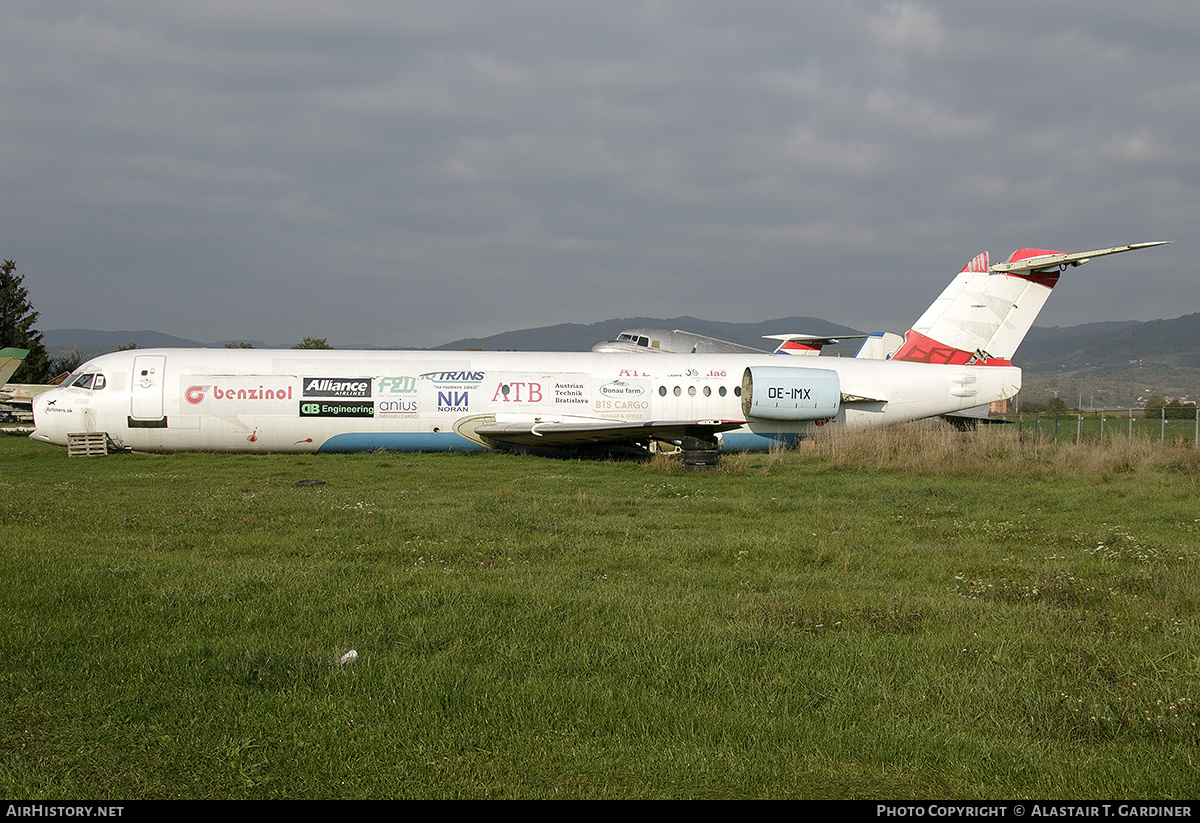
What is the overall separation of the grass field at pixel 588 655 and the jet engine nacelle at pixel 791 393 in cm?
1044

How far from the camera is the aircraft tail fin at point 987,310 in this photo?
22.0 meters

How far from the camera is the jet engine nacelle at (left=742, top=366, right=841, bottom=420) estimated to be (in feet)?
70.3

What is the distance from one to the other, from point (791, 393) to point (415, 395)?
9728 mm

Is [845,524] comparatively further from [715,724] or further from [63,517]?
[63,517]

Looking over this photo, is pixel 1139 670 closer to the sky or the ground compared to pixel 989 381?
closer to the ground

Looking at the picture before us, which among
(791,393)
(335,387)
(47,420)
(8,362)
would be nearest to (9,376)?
(8,362)

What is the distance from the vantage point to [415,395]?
21.3m

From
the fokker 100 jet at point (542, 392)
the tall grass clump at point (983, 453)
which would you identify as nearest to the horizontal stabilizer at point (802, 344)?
the fokker 100 jet at point (542, 392)

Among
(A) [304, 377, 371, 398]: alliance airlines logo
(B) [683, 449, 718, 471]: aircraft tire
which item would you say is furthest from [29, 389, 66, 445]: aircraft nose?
(B) [683, 449, 718, 471]: aircraft tire

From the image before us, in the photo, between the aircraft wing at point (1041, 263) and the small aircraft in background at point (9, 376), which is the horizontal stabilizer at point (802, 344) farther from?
the small aircraft in background at point (9, 376)

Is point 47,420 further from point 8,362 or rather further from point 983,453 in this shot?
point 983,453
